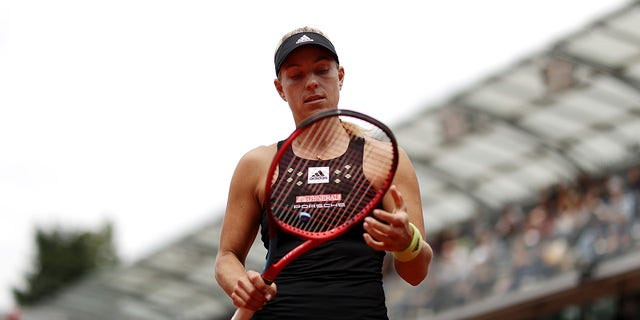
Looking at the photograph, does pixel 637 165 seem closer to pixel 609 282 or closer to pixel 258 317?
pixel 609 282

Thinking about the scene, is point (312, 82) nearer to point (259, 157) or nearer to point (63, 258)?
point (259, 157)

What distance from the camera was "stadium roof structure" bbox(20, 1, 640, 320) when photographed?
1695 centimetres

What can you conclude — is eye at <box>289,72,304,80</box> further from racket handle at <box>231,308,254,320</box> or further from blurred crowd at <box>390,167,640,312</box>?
blurred crowd at <box>390,167,640,312</box>

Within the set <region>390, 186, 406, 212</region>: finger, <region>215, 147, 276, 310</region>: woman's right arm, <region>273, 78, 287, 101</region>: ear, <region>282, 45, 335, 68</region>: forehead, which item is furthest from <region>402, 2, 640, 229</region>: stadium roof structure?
<region>390, 186, 406, 212</region>: finger

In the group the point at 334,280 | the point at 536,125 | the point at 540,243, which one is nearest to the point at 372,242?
the point at 334,280

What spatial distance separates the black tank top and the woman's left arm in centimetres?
12

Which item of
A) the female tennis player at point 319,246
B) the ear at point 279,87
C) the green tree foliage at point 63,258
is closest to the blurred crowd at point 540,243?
the ear at point 279,87

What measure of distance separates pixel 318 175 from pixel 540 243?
45.2 ft

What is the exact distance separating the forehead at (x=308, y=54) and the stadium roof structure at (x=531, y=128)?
12.4m

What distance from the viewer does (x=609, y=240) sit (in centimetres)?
1605

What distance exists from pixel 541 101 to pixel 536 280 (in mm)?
3329

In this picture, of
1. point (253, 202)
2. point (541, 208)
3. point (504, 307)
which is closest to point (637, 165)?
point (541, 208)

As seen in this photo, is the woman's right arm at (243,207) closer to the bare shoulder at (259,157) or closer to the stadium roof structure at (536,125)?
the bare shoulder at (259,157)

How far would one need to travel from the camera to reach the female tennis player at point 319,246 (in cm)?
359
